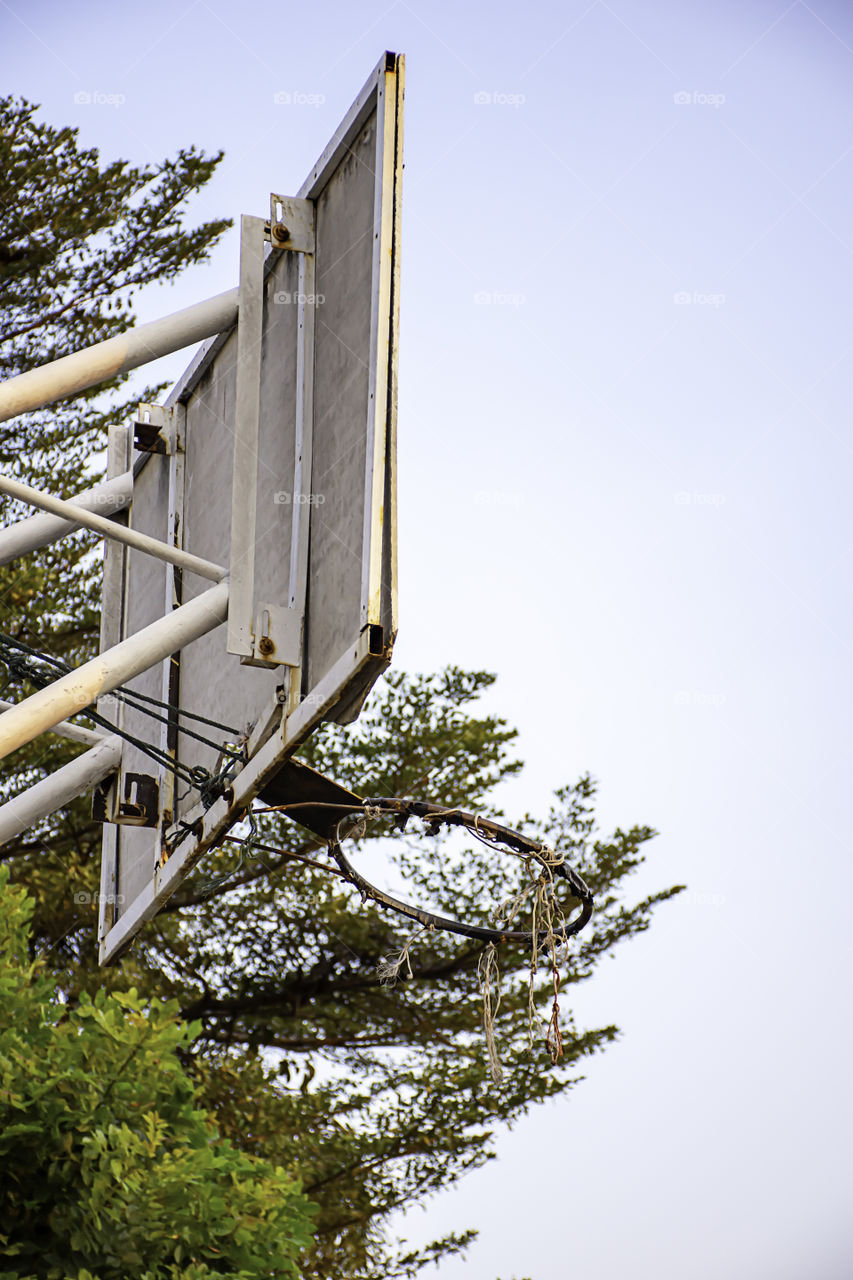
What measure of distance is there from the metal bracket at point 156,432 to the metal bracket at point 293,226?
1.35m

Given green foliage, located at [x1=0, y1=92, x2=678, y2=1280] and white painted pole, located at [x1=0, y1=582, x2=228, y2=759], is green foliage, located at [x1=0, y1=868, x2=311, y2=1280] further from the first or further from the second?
green foliage, located at [x1=0, y1=92, x2=678, y2=1280]

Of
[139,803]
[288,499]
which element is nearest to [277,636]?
[288,499]

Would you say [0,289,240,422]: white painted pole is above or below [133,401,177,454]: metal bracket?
below

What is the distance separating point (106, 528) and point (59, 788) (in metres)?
1.53

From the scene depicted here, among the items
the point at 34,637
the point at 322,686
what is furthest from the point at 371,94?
the point at 34,637

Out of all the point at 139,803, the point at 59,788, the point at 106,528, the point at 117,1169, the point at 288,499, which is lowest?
the point at 117,1169

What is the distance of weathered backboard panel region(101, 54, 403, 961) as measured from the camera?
4.71 meters

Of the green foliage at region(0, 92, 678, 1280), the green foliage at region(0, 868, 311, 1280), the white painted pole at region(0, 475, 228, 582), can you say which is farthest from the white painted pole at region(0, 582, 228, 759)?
the green foliage at region(0, 92, 678, 1280)

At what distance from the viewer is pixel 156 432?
21.4 feet

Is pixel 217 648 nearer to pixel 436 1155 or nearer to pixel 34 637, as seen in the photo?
pixel 34 637

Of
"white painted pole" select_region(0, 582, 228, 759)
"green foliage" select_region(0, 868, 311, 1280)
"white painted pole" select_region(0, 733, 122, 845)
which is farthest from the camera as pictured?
"green foliage" select_region(0, 868, 311, 1280)

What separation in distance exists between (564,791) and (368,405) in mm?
12100

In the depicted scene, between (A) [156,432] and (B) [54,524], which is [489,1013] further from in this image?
(A) [156,432]

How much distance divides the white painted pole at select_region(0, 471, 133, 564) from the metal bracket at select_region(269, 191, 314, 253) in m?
1.18
